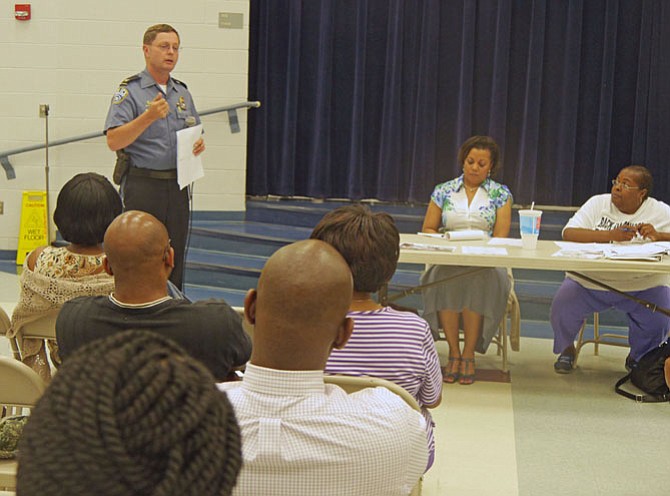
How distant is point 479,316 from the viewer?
4.51 m

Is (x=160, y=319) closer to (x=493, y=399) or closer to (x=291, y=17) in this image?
(x=493, y=399)

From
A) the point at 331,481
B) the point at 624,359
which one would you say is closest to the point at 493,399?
the point at 624,359

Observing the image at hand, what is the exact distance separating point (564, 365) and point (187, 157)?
2.08 m

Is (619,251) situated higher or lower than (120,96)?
lower

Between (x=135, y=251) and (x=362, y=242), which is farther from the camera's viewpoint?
(x=362, y=242)

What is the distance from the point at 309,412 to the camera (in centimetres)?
141

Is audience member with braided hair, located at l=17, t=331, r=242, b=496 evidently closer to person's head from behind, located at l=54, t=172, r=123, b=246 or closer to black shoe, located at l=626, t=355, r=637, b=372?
person's head from behind, located at l=54, t=172, r=123, b=246

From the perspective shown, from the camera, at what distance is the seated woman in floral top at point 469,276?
177 inches

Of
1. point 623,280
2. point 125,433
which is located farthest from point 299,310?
point 623,280

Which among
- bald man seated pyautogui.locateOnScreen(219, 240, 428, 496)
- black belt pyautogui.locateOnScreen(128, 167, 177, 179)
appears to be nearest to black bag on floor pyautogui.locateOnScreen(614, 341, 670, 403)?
black belt pyautogui.locateOnScreen(128, 167, 177, 179)

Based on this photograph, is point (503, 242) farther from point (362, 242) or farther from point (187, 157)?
point (362, 242)

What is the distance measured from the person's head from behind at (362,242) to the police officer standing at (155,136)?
82.6 inches

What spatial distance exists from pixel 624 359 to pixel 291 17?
3.96m

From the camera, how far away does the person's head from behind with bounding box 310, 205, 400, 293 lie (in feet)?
8.20
